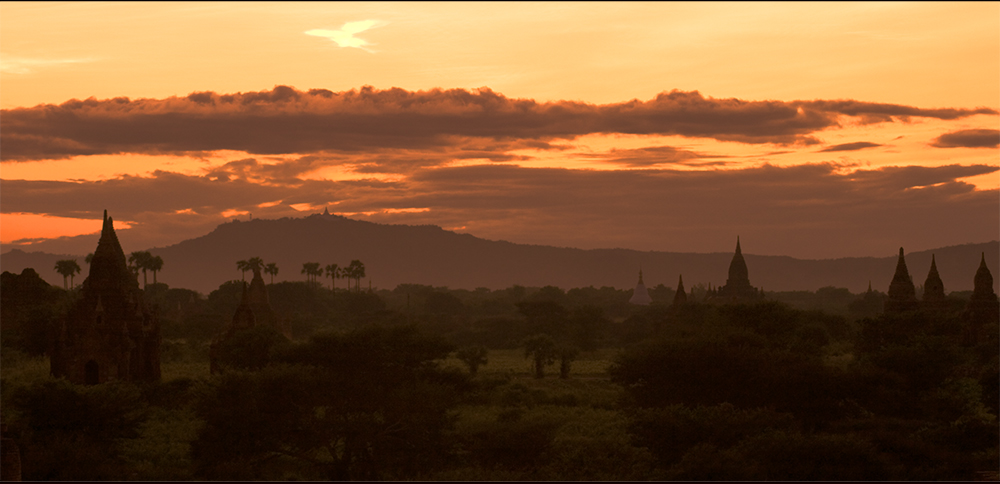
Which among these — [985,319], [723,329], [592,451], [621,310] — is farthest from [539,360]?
[621,310]

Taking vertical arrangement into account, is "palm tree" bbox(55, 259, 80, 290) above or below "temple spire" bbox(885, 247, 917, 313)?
below

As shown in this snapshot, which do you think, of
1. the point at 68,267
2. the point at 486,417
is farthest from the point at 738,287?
the point at 68,267

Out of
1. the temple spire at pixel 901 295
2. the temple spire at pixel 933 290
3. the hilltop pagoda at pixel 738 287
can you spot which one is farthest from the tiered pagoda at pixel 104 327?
the hilltop pagoda at pixel 738 287

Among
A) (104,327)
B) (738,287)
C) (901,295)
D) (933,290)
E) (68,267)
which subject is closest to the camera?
(104,327)

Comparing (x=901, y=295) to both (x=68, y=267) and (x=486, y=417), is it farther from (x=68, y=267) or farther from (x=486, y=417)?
(x=68, y=267)

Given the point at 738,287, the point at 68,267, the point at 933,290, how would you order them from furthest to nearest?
the point at 68,267, the point at 738,287, the point at 933,290

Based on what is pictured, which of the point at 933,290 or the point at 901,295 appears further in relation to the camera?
the point at 933,290

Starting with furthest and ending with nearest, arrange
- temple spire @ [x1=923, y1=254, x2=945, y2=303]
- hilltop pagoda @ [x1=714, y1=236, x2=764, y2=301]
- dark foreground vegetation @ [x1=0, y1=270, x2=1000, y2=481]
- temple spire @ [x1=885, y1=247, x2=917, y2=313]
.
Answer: hilltop pagoda @ [x1=714, y1=236, x2=764, y2=301], temple spire @ [x1=923, y1=254, x2=945, y2=303], temple spire @ [x1=885, y1=247, x2=917, y2=313], dark foreground vegetation @ [x1=0, y1=270, x2=1000, y2=481]

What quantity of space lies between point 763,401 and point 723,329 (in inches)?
563

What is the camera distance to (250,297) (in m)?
61.5

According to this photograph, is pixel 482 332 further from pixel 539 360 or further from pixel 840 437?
pixel 840 437

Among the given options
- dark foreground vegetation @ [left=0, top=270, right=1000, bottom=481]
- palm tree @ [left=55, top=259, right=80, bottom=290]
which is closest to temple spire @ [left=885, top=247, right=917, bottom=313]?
Answer: dark foreground vegetation @ [left=0, top=270, right=1000, bottom=481]

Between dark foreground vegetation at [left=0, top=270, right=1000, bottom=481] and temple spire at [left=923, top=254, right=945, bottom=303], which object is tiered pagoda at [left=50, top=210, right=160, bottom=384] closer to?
dark foreground vegetation at [left=0, top=270, right=1000, bottom=481]

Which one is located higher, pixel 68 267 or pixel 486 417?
pixel 68 267
